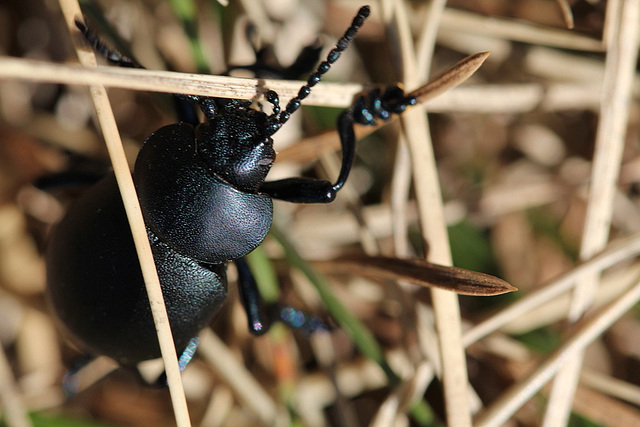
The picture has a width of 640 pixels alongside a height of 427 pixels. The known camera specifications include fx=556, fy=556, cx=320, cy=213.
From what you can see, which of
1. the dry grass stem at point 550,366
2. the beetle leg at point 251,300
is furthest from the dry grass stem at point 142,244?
the dry grass stem at point 550,366

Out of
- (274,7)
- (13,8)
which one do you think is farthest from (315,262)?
(13,8)

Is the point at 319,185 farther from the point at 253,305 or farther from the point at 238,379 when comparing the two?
the point at 238,379

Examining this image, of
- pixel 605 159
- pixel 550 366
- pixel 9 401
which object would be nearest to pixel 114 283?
pixel 9 401

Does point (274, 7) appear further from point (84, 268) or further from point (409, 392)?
point (409, 392)

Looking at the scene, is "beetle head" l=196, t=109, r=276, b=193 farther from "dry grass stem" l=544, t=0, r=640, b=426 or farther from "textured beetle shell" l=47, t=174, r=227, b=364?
"dry grass stem" l=544, t=0, r=640, b=426

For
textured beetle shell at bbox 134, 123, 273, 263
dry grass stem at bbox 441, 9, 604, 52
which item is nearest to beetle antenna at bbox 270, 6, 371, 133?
textured beetle shell at bbox 134, 123, 273, 263

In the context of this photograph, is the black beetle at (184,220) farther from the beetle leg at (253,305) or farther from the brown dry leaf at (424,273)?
the brown dry leaf at (424,273)
